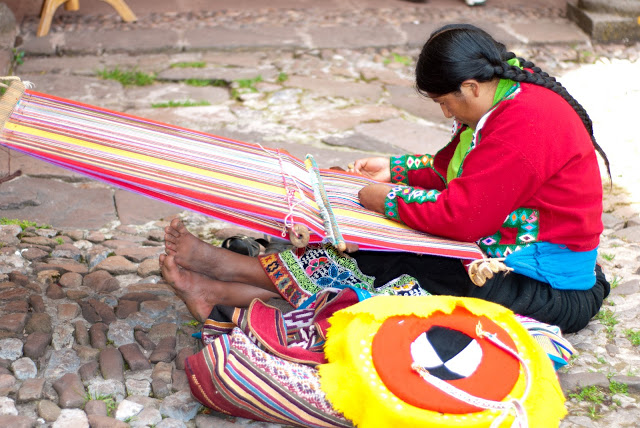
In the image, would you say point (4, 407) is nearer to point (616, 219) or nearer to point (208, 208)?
point (208, 208)

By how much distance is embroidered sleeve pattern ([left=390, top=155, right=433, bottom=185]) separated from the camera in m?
2.89

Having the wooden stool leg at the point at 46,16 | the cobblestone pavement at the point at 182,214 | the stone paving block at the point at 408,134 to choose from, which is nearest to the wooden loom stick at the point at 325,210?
the cobblestone pavement at the point at 182,214

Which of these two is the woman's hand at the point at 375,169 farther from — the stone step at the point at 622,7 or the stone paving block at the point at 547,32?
the stone step at the point at 622,7

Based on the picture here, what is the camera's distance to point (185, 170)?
2330 millimetres

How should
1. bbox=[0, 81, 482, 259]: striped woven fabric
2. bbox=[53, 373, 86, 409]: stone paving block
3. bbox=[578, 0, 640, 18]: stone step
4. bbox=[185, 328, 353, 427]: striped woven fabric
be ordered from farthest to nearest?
bbox=[578, 0, 640, 18]: stone step
bbox=[0, 81, 482, 259]: striped woven fabric
bbox=[53, 373, 86, 409]: stone paving block
bbox=[185, 328, 353, 427]: striped woven fabric

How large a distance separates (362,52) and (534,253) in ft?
11.5

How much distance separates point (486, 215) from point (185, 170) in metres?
0.91

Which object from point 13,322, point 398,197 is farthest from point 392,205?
point 13,322

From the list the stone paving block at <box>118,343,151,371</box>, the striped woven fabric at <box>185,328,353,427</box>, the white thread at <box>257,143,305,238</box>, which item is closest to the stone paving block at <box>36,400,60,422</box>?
the stone paving block at <box>118,343,151,371</box>

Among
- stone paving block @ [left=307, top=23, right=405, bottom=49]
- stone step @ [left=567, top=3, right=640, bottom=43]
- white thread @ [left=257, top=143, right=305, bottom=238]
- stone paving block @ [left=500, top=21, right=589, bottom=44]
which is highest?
stone step @ [left=567, top=3, right=640, bottom=43]

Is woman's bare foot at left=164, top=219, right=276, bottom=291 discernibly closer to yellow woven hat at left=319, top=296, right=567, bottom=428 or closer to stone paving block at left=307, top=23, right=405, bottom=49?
yellow woven hat at left=319, top=296, right=567, bottom=428

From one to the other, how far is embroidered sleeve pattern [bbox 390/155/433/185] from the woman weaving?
166mm

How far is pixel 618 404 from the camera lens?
2.23 meters

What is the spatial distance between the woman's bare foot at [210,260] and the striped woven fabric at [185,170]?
0.27m
